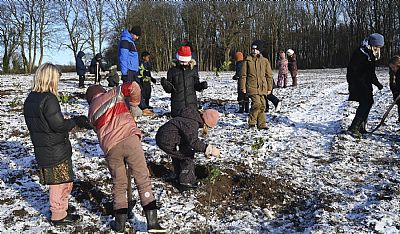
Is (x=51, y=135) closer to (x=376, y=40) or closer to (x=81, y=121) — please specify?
(x=81, y=121)

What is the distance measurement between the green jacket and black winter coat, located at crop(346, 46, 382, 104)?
5.86ft

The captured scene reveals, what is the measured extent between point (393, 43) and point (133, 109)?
4294 centimetres

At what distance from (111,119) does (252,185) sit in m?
2.26

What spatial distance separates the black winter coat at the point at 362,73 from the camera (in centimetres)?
762

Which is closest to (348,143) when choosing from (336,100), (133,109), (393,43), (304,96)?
(133,109)

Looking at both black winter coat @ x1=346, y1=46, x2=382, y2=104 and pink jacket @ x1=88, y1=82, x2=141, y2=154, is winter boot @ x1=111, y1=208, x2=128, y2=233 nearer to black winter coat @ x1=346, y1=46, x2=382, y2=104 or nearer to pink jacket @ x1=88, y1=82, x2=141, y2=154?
pink jacket @ x1=88, y1=82, x2=141, y2=154

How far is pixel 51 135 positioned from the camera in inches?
172

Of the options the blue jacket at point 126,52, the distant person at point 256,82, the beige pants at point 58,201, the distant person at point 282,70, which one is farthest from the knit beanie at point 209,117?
the distant person at point 282,70

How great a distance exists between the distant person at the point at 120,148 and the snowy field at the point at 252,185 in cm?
32

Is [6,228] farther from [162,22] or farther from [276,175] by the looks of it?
[162,22]

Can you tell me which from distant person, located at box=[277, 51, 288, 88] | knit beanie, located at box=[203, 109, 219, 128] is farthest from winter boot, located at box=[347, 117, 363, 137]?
distant person, located at box=[277, 51, 288, 88]

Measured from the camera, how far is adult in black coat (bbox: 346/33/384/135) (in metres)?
7.58

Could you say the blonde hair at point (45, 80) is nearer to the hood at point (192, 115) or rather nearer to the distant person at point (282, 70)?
the hood at point (192, 115)

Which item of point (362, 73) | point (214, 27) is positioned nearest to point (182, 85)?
point (362, 73)
